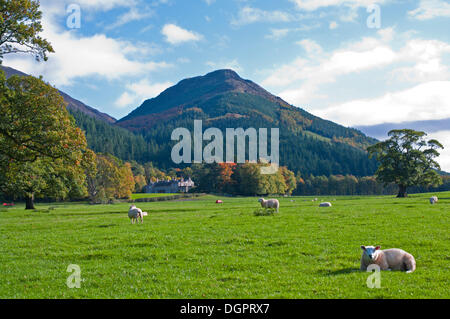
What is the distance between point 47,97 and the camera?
25766 mm

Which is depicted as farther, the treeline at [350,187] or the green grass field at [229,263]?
the treeline at [350,187]

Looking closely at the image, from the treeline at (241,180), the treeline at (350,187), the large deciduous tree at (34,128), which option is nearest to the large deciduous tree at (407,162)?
the treeline at (241,180)

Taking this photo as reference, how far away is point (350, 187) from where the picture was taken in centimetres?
17800

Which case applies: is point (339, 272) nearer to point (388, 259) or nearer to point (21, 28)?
point (388, 259)

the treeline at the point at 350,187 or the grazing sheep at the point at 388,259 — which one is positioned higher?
the grazing sheep at the point at 388,259

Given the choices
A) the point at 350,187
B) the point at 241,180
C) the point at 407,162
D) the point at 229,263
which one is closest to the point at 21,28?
the point at 229,263

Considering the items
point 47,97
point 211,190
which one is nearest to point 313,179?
point 211,190

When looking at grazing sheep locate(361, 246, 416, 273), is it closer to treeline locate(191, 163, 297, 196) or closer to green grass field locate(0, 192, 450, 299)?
A: green grass field locate(0, 192, 450, 299)

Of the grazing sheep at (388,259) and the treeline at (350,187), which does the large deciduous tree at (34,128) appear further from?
the treeline at (350,187)

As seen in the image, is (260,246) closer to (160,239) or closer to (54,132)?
(160,239)

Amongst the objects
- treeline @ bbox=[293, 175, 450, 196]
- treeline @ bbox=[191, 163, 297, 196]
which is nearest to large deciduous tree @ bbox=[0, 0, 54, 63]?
treeline @ bbox=[191, 163, 297, 196]

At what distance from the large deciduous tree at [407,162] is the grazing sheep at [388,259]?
7094cm

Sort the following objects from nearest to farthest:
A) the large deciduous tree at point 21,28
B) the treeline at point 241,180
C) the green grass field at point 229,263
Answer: the green grass field at point 229,263 → the large deciduous tree at point 21,28 → the treeline at point 241,180

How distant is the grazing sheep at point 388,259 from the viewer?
11219mm
